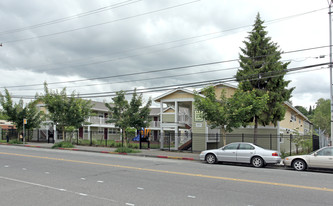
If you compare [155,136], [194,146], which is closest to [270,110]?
[194,146]

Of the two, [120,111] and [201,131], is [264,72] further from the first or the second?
[120,111]

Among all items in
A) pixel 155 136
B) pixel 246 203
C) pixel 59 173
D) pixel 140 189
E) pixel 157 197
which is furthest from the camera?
pixel 155 136

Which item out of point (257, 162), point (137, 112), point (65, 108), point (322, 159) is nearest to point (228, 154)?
point (257, 162)

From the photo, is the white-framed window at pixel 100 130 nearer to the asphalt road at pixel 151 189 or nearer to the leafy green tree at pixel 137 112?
the leafy green tree at pixel 137 112

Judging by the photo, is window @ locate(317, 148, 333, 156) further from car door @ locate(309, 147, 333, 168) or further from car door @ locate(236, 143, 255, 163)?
car door @ locate(236, 143, 255, 163)

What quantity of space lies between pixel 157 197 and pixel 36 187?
3.90 metres

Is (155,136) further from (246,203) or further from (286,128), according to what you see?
(246,203)

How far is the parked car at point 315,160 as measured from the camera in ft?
42.8

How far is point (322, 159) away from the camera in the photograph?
13164mm

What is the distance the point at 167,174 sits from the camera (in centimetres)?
1142

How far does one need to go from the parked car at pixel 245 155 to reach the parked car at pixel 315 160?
77 centimetres

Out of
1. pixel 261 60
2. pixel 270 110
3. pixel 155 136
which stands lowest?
pixel 155 136

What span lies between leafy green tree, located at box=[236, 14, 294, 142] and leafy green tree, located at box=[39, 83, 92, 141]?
1494 centimetres

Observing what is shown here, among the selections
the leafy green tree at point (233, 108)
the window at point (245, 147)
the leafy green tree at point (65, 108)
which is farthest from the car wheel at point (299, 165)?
the leafy green tree at point (65, 108)
